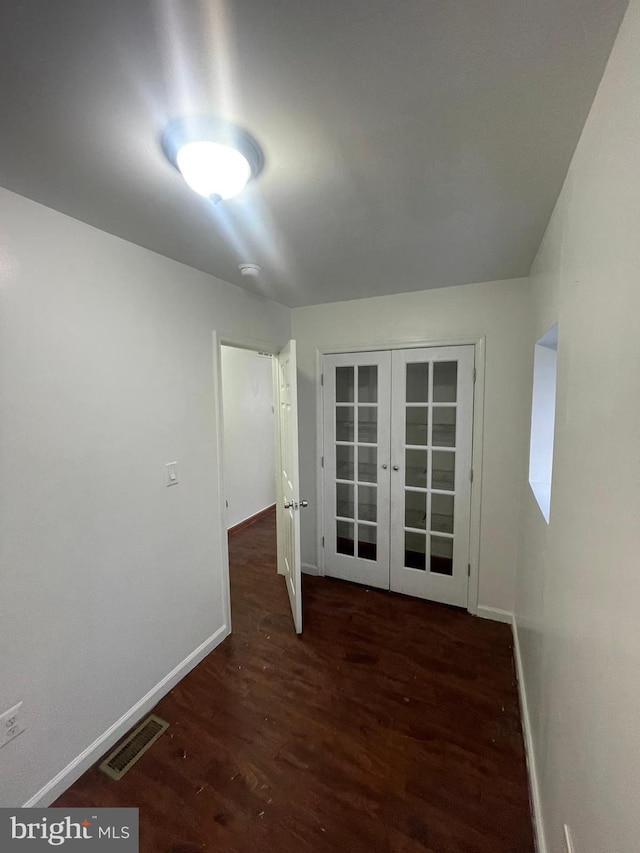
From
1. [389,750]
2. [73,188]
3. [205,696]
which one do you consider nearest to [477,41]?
[73,188]

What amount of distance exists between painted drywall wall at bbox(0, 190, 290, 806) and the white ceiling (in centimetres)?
29

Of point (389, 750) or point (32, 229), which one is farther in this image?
point (389, 750)

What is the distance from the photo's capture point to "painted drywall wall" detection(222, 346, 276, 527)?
4.19 meters

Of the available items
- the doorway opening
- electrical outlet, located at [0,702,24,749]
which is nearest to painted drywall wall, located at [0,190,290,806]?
electrical outlet, located at [0,702,24,749]

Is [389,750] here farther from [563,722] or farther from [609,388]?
[609,388]

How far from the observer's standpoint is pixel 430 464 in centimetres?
260

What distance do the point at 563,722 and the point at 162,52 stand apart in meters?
1.96

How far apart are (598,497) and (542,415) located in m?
1.31

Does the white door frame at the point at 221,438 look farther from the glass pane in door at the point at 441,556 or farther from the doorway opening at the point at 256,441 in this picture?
the glass pane in door at the point at 441,556

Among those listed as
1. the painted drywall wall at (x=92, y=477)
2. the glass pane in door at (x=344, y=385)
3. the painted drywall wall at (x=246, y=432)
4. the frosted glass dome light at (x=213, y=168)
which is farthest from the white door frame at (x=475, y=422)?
the painted drywall wall at (x=246, y=432)

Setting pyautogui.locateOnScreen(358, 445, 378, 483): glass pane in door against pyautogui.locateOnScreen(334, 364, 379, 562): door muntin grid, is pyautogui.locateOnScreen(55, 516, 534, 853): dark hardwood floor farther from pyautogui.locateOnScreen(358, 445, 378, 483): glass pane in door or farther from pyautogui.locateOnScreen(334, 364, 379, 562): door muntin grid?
pyautogui.locateOnScreen(358, 445, 378, 483): glass pane in door

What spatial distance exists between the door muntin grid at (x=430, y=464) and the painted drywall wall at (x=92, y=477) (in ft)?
4.88

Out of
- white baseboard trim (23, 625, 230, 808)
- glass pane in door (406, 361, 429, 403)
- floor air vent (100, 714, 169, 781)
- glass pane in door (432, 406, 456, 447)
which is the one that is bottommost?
floor air vent (100, 714, 169, 781)

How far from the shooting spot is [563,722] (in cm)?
100
